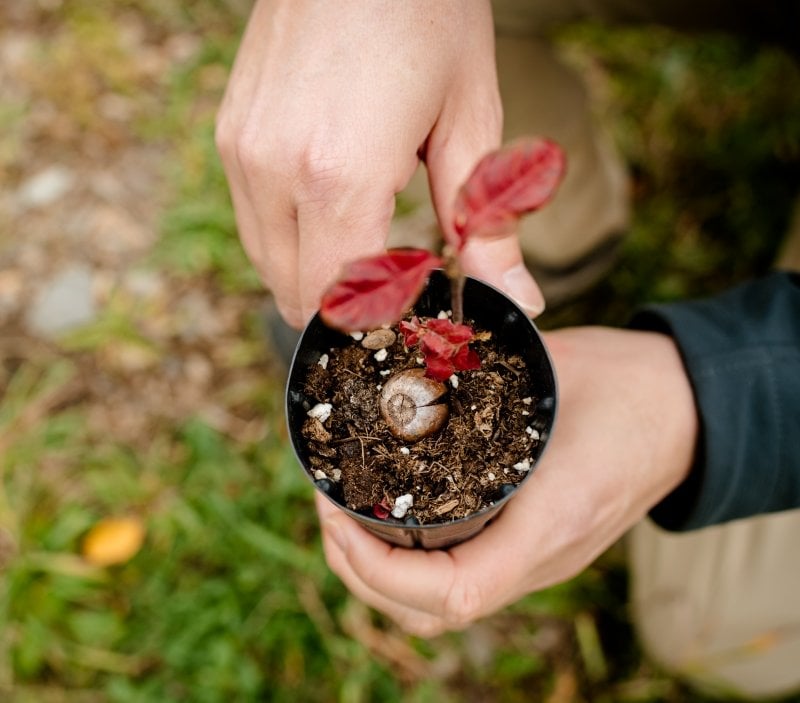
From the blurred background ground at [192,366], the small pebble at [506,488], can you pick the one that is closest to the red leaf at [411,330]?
the small pebble at [506,488]

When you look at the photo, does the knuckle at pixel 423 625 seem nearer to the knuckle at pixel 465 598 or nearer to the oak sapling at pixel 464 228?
the knuckle at pixel 465 598

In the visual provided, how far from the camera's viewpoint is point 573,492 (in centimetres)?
135

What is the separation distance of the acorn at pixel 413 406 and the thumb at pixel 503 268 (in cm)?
20

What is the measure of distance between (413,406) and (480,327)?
0.18 meters

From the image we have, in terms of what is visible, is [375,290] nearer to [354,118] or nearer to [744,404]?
[354,118]

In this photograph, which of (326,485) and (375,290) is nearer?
(375,290)

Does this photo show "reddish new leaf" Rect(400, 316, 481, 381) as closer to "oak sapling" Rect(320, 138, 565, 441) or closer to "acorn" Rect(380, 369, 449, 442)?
"acorn" Rect(380, 369, 449, 442)

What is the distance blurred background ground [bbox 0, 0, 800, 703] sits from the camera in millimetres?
2133

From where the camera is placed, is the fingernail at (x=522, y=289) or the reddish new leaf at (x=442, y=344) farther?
the fingernail at (x=522, y=289)

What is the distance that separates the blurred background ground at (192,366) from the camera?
2133 mm

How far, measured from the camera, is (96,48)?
9.69 ft

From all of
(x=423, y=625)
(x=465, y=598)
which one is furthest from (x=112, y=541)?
(x=465, y=598)

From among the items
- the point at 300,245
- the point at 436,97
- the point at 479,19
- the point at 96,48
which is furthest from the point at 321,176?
the point at 96,48

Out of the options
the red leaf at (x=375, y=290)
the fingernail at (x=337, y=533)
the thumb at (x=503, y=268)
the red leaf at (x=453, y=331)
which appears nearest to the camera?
the red leaf at (x=375, y=290)
